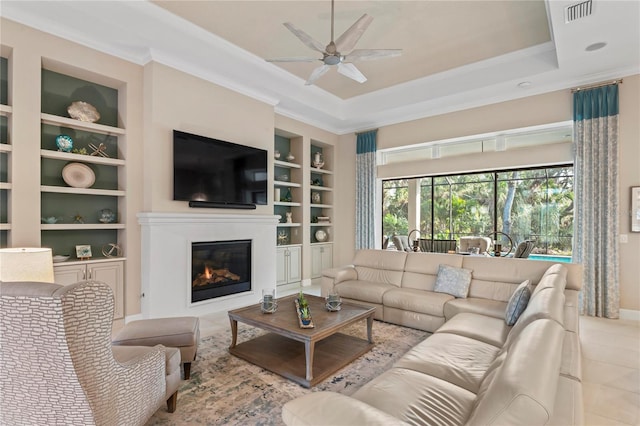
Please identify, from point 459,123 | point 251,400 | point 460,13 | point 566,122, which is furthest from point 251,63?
point 566,122

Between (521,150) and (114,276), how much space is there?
630 cm

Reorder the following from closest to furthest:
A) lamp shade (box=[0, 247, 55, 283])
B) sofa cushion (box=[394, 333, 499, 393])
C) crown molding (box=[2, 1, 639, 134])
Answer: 1. sofa cushion (box=[394, 333, 499, 393])
2. lamp shade (box=[0, 247, 55, 283])
3. crown molding (box=[2, 1, 639, 134])

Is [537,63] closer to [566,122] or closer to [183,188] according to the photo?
[566,122]

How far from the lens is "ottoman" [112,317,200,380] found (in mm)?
2525

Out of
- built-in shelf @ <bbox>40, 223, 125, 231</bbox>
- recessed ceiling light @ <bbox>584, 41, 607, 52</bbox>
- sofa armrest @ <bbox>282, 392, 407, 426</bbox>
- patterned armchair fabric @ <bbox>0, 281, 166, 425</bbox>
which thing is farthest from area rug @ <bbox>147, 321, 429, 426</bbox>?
recessed ceiling light @ <bbox>584, 41, 607, 52</bbox>

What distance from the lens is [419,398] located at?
1.67 metres

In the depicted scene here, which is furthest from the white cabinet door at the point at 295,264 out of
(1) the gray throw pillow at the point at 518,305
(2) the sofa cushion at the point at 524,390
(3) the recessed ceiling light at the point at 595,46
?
(2) the sofa cushion at the point at 524,390

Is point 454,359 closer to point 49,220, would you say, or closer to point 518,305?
point 518,305

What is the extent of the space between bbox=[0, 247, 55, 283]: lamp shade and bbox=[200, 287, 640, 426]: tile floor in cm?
177

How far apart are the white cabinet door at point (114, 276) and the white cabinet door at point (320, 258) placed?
3746 millimetres

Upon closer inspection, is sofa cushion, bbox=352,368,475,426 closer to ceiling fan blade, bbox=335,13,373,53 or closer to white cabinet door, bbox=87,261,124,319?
ceiling fan blade, bbox=335,13,373,53

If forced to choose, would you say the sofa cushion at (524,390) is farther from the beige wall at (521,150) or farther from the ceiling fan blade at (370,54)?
the beige wall at (521,150)

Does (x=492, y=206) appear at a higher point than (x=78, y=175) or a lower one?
lower

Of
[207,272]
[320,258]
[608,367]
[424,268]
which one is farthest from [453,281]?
[320,258]
